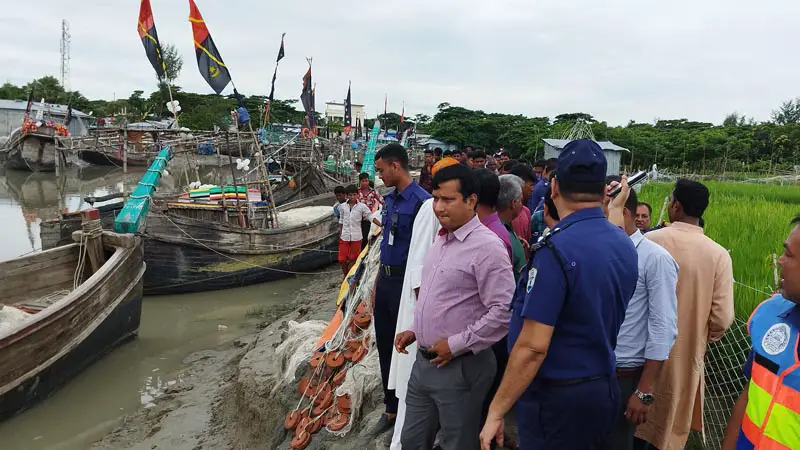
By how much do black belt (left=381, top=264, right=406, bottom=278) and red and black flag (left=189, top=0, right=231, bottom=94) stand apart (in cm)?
750

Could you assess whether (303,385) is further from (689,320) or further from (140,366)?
(140,366)

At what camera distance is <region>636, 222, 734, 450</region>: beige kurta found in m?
2.58

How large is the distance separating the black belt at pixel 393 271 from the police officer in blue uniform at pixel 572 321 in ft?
5.01

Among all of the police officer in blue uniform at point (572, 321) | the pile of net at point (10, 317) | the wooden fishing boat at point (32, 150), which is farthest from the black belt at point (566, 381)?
the wooden fishing boat at point (32, 150)

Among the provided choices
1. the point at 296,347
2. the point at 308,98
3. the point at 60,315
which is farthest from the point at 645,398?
the point at 308,98

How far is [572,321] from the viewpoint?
1621 mm

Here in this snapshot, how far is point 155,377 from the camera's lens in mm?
6293

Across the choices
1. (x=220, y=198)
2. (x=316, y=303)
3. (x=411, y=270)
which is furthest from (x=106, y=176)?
(x=411, y=270)

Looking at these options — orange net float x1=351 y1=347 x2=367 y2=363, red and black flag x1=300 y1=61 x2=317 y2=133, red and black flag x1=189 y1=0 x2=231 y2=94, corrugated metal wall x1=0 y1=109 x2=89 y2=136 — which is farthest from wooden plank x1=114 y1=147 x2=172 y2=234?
corrugated metal wall x1=0 y1=109 x2=89 y2=136

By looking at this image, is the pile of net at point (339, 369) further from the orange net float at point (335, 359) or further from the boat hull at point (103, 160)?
the boat hull at point (103, 160)

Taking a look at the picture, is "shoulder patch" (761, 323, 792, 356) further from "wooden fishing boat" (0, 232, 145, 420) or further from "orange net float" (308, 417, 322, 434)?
"wooden fishing boat" (0, 232, 145, 420)

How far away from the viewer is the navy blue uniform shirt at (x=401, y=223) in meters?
3.23

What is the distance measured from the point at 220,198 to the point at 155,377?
4.96m

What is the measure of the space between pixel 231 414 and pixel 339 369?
147cm
